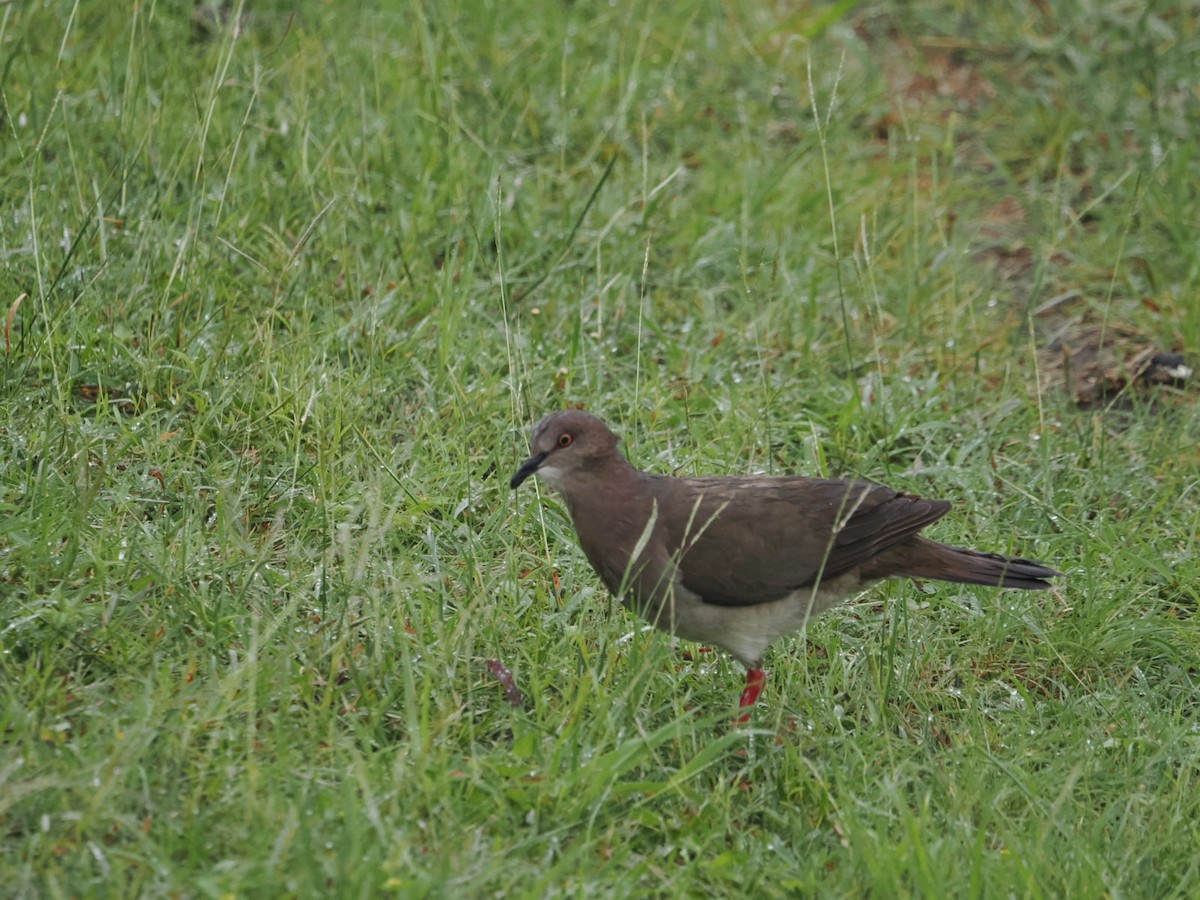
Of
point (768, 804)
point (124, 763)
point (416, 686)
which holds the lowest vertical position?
point (768, 804)

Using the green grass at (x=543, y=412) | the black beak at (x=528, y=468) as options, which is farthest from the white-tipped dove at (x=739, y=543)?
the green grass at (x=543, y=412)

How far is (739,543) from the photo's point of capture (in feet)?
14.2

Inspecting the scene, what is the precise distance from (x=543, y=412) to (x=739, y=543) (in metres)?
1.42

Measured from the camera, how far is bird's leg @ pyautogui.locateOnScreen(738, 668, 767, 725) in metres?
4.25

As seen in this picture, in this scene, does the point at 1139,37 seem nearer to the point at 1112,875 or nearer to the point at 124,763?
the point at 1112,875

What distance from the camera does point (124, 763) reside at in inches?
132

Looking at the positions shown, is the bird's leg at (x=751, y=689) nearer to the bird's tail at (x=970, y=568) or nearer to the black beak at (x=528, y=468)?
the bird's tail at (x=970, y=568)

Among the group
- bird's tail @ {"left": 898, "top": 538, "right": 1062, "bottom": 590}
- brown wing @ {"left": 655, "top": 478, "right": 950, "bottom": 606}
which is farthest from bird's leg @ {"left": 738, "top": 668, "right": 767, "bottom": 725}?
bird's tail @ {"left": 898, "top": 538, "right": 1062, "bottom": 590}

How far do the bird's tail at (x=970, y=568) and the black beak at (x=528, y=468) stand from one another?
45.8 inches

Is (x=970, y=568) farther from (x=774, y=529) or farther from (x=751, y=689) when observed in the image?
(x=751, y=689)

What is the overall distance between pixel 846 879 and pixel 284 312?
10.7 feet

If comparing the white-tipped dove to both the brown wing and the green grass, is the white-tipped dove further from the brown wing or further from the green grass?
the green grass

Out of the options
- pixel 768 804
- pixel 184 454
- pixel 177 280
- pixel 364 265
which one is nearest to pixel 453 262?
pixel 364 265

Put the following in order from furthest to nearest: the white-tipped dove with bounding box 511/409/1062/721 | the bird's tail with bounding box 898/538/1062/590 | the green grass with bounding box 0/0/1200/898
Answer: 1. the bird's tail with bounding box 898/538/1062/590
2. the white-tipped dove with bounding box 511/409/1062/721
3. the green grass with bounding box 0/0/1200/898
